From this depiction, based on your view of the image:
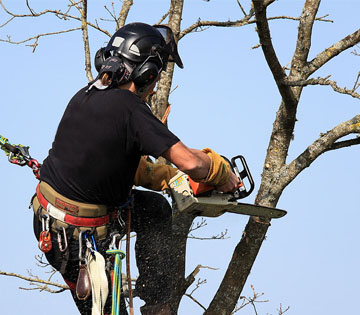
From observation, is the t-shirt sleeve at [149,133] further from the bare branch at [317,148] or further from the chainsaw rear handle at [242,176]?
the bare branch at [317,148]

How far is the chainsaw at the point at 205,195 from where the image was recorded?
13.6ft

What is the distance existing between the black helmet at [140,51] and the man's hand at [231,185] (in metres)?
0.80

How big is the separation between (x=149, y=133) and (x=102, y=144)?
325 mm

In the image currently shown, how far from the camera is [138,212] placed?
439cm

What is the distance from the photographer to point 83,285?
3.99 meters

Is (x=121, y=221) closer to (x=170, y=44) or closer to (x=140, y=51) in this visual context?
(x=140, y=51)

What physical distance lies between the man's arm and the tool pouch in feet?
2.95

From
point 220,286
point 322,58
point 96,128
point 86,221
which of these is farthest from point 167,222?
point 322,58

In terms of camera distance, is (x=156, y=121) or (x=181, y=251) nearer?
(x=156, y=121)

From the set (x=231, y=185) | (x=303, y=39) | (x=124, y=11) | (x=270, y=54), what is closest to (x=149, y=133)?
(x=231, y=185)

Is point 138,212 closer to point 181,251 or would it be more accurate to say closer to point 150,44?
point 150,44

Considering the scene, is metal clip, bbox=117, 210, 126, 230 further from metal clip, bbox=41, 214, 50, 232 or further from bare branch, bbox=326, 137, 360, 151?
bare branch, bbox=326, 137, 360, 151

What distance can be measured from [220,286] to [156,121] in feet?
7.83

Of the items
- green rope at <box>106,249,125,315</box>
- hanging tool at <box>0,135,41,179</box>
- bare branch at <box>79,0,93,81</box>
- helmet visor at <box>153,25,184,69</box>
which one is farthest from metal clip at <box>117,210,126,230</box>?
bare branch at <box>79,0,93,81</box>
